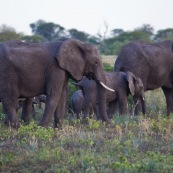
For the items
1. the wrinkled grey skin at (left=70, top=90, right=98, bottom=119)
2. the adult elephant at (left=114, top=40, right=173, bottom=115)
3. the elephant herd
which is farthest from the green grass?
the wrinkled grey skin at (left=70, top=90, right=98, bottom=119)

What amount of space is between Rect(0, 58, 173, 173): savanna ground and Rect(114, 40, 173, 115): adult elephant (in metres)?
2.95

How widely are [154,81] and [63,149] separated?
622 cm

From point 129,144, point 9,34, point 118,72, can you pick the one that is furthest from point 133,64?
point 9,34

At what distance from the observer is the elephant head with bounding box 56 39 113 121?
1087cm

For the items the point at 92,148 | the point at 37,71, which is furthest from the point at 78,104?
the point at 92,148

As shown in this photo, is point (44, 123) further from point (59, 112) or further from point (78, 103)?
point (78, 103)

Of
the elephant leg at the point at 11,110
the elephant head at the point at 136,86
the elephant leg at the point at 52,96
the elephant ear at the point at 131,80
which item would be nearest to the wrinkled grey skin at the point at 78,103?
the elephant head at the point at 136,86

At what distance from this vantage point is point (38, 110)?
15.4m

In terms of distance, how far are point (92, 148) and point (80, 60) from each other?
2897 millimetres

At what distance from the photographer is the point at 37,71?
35.8ft

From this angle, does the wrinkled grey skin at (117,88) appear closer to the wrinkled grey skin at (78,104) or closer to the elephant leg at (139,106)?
the elephant leg at (139,106)

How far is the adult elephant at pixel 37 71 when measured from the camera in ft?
35.2

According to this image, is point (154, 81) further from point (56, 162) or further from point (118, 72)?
point (56, 162)

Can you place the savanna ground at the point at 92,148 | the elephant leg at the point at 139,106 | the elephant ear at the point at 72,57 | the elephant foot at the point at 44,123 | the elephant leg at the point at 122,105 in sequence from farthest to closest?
the elephant leg at the point at 139,106, the elephant leg at the point at 122,105, the elephant ear at the point at 72,57, the elephant foot at the point at 44,123, the savanna ground at the point at 92,148
